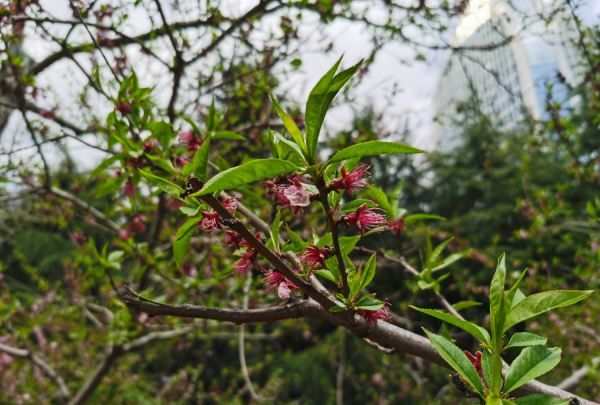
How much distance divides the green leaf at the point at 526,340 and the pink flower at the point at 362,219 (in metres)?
0.32

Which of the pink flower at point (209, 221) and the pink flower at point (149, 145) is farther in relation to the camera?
the pink flower at point (149, 145)

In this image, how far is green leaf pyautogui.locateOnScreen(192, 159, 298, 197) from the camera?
604 millimetres

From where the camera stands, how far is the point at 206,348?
11625mm

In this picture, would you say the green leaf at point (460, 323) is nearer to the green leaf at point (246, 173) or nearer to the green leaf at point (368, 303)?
the green leaf at point (368, 303)

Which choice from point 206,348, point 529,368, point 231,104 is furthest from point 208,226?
point 206,348

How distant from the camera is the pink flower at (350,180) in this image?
766mm

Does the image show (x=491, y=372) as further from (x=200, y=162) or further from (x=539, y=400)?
(x=200, y=162)

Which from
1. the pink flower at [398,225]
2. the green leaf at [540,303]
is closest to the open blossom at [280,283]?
the green leaf at [540,303]

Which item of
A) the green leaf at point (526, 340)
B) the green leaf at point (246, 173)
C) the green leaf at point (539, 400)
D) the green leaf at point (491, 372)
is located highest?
the green leaf at point (246, 173)

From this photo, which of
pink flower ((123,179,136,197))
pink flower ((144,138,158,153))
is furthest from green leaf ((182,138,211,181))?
pink flower ((123,179,136,197))

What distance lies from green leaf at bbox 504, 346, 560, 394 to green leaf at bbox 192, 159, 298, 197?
1.59ft

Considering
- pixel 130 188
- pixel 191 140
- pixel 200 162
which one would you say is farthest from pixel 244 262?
pixel 130 188

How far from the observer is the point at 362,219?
86 centimetres

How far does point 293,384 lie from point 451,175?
1208 centimetres
